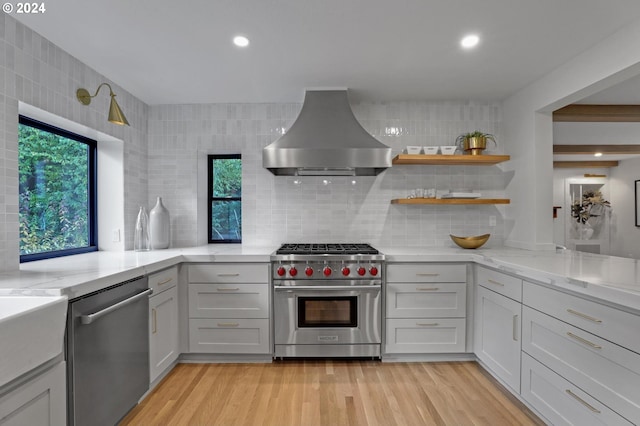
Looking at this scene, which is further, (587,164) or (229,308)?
(587,164)

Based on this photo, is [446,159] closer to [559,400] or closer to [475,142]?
[475,142]

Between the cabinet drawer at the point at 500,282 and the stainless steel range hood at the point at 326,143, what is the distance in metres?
1.16

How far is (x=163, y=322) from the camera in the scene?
7.75 feet

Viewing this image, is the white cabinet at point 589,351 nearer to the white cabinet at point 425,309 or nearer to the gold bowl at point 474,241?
the white cabinet at point 425,309

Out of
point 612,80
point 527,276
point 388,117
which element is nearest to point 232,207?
point 388,117

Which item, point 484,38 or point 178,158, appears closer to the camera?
point 484,38

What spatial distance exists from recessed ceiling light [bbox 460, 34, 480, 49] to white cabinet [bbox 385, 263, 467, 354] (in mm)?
1649

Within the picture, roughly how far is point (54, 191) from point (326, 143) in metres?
2.17

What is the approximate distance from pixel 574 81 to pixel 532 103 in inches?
18.3

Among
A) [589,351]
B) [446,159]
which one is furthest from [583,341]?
[446,159]

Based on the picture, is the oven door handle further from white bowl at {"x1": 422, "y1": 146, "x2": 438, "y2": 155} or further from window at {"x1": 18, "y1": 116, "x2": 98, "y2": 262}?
window at {"x1": 18, "y1": 116, "x2": 98, "y2": 262}

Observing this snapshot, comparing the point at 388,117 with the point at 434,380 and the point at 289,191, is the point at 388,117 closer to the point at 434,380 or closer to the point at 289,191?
the point at 289,191

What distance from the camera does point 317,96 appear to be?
2.89 m

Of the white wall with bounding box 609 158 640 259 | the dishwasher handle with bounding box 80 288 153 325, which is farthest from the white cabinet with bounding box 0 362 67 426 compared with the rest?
the white wall with bounding box 609 158 640 259
